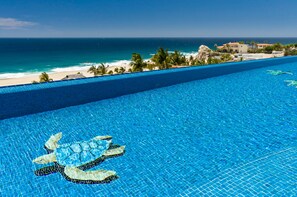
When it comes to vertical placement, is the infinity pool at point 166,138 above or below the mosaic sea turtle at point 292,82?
below

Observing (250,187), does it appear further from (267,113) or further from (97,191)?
(267,113)

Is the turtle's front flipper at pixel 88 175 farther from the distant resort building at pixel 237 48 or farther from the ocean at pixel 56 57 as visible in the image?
the distant resort building at pixel 237 48

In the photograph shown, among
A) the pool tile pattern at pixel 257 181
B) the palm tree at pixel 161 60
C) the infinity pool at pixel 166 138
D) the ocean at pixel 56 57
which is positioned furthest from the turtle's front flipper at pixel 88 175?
the ocean at pixel 56 57

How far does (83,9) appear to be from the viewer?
11594 cm

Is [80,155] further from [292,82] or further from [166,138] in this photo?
[292,82]

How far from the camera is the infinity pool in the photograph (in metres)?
3.64

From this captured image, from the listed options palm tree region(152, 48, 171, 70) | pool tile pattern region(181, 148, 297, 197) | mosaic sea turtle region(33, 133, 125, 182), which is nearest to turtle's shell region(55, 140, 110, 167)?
mosaic sea turtle region(33, 133, 125, 182)

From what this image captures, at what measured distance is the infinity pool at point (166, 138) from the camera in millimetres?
3645

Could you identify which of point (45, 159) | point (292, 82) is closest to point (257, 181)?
point (45, 159)

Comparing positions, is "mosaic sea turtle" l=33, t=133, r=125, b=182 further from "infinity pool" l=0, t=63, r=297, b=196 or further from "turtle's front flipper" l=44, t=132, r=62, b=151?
"infinity pool" l=0, t=63, r=297, b=196

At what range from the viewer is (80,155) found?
4285 mm

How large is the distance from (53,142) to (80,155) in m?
0.94

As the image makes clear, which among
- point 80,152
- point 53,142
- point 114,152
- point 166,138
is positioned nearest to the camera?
point 80,152

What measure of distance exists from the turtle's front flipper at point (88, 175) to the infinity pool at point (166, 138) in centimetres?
14
